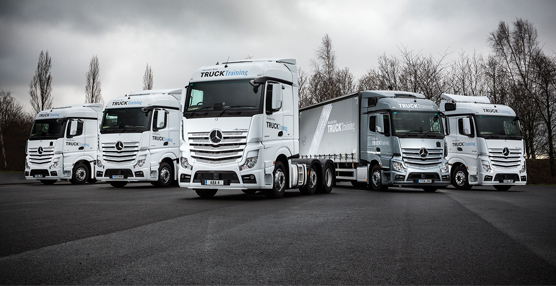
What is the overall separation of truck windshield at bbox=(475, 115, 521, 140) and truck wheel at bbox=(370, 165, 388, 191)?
195 inches

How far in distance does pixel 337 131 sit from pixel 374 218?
439 inches

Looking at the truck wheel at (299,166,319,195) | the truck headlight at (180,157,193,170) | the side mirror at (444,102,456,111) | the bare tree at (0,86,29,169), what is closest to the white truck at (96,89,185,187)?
the truck headlight at (180,157,193,170)

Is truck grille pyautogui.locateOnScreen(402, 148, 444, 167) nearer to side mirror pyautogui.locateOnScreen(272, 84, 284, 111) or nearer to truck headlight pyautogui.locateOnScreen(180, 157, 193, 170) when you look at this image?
side mirror pyautogui.locateOnScreen(272, 84, 284, 111)

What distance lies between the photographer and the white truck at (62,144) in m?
21.9

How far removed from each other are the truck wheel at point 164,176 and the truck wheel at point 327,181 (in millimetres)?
6814

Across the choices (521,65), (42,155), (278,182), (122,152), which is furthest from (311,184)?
(521,65)

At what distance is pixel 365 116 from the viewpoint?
18812 millimetres

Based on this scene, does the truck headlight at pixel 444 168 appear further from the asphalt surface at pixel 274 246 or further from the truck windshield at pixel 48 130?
the truck windshield at pixel 48 130

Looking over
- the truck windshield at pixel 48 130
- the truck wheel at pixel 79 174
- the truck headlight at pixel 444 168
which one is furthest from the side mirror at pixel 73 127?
the truck headlight at pixel 444 168

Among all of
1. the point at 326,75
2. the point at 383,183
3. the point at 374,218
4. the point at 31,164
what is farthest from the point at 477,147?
the point at 326,75

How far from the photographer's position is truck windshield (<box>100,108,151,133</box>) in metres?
19.0

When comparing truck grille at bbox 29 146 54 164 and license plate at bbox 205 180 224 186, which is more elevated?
truck grille at bbox 29 146 54 164

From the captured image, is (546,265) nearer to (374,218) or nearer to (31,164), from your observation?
(374,218)

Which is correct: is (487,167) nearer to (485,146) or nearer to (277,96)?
(485,146)
